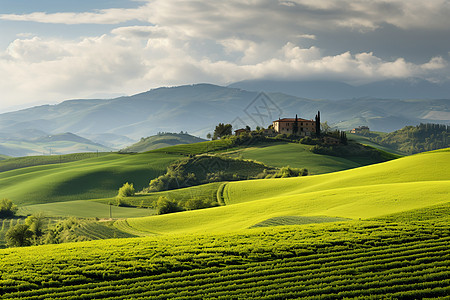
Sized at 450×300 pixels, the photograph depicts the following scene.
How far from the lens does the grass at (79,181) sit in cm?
9897

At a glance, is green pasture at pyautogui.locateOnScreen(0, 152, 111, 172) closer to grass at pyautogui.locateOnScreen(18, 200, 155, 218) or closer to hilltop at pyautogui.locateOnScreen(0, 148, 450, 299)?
grass at pyautogui.locateOnScreen(18, 200, 155, 218)

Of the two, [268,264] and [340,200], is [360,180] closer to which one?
[340,200]

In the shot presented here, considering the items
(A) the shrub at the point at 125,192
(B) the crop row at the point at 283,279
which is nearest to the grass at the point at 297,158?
(A) the shrub at the point at 125,192

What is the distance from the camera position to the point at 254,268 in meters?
21.7

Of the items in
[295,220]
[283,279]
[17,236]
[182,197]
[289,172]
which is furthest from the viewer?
[289,172]

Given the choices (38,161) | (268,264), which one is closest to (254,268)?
(268,264)

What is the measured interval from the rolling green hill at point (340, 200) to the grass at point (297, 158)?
4865 cm

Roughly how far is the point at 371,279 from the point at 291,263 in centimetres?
450

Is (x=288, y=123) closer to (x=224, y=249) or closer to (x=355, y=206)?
(x=355, y=206)

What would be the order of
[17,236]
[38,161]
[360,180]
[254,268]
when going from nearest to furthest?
1. [254,268]
2. [17,236]
3. [360,180]
4. [38,161]

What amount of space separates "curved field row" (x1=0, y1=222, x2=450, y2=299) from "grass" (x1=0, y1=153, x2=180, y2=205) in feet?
250

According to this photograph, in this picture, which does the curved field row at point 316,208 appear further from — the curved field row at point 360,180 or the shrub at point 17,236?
A: the shrub at point 17,236

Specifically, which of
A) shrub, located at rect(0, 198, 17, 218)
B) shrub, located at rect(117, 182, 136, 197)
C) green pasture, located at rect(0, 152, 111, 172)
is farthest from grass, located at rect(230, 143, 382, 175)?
green pasture, located at rect(0, 152, 111, 172)

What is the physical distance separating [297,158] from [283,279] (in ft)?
376
